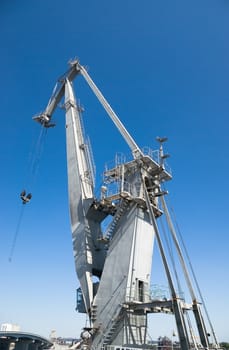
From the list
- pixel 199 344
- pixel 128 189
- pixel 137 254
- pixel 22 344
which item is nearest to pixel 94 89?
pixel 128 189

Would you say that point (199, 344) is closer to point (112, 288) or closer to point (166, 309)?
point (166, 309)

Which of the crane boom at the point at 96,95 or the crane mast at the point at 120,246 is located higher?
the crane boom at the point at 96,95

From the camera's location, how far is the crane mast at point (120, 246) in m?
15.6

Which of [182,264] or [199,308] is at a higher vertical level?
[182,264]

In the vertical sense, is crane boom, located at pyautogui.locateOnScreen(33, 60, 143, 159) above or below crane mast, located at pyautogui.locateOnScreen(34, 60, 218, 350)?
above

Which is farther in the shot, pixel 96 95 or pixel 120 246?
pixel 96 95

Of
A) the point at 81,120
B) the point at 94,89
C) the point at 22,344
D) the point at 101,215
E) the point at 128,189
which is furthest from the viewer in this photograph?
the point at 22,344

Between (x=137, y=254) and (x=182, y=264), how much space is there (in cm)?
280

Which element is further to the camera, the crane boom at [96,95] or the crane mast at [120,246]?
the crane boom at [96,95]

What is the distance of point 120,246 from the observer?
18.0m

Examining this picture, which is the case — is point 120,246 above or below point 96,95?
below

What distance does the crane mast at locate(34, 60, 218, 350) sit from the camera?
15.6m

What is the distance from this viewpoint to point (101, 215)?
71.3 feet

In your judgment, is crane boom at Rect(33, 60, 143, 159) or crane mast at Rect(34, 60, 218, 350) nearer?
crane mast at Rect(34, 60, 218, 350)
